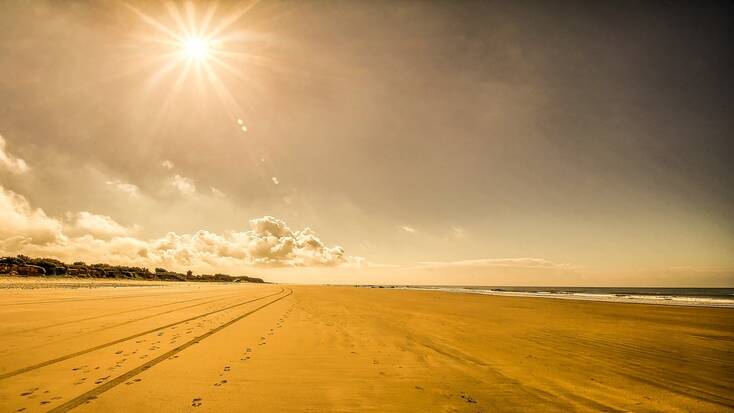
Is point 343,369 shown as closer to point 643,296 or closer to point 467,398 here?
point 467,398

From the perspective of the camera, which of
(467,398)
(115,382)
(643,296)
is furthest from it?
(643,296)

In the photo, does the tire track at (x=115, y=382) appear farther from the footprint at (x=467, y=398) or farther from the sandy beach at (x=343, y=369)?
the footprint at (x=467, y=398)

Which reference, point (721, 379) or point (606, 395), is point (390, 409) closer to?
point (606, 395)

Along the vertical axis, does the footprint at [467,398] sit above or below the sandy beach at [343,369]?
above

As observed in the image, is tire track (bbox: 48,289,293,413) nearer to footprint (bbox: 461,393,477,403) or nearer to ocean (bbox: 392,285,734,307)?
footprint (bbox: 461,393,477,403)

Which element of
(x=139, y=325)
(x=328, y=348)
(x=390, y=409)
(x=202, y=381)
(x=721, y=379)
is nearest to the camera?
(x=390, y=409)

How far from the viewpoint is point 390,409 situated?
16.1ft

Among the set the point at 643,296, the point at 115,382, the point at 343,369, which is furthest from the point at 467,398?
the point at 643,296

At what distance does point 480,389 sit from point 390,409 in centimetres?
208

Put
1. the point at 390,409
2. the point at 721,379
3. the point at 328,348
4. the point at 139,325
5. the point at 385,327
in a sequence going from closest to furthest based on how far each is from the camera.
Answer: the point at 390,409
the point at 721,379
the point at 328,348
the point at 139,325
the point at 385,327

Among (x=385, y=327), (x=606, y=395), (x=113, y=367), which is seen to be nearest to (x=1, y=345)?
(x=113, y=367)

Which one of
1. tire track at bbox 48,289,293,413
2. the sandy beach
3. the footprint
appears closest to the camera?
tire track at bbox 48,289,293,413

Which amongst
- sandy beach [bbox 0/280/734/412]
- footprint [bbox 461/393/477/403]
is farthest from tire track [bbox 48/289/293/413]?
footprint [bbox 461/393/477/403]

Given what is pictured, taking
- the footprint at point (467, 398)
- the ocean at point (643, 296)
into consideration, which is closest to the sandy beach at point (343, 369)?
the footprint at point (467, 398)
